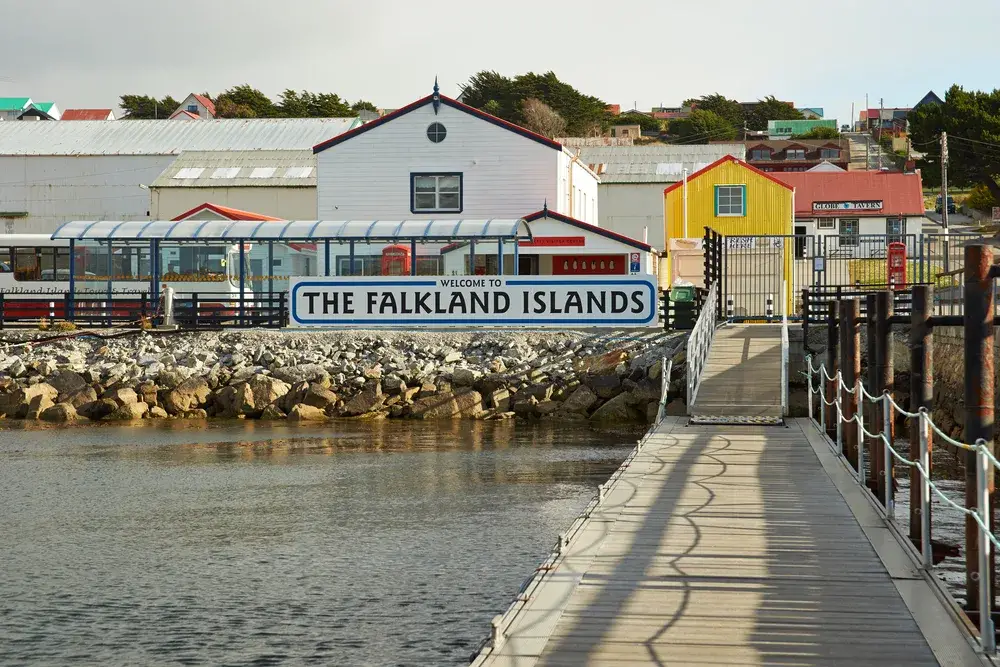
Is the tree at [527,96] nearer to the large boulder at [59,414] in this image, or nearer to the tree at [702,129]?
the tree at [702,129]

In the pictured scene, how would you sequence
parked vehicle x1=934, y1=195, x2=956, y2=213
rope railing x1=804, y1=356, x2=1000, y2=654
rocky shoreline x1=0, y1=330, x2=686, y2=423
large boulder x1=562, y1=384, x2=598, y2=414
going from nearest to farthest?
1. rope railing x1=804, y1=356, x2=1000, y2=654
2. large boulder x1=562, y1=384, x2=598, y2=414
3. rocky shoreline x1=0, y1=330, x2=686, y2=423
4. parked vehicle x1=934, y1=195, x2=956, y2=213

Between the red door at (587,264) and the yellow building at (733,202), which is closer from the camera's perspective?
the red door at (587,264)

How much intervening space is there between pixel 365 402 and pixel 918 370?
69.4ft

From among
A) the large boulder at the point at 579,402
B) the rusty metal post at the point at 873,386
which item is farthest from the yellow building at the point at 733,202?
the rusty metal post at the point at 873,386

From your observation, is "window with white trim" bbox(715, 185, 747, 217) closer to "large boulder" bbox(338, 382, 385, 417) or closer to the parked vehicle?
"large boulder" bbox(338, 382, 385, 417)

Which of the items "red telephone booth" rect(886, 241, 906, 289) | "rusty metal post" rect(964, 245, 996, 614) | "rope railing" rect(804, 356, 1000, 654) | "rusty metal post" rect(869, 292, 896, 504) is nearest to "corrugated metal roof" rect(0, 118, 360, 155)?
"red telephone booth" rect(886, 241, 906, 289)

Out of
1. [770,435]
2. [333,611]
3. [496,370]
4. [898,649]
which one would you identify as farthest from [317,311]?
[898,649]

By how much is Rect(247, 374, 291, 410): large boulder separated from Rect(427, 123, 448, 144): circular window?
17184 millimetres

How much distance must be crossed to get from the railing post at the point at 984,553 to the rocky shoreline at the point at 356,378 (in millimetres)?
21907

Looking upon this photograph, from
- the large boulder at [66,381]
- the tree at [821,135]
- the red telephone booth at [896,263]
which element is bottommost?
the large boulder at [66,381]

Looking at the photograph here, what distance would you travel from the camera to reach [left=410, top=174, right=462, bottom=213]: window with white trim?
4641 cm

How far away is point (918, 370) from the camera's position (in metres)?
11.1

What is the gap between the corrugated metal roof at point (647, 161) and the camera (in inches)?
2227

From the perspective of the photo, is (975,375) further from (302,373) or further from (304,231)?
(304,231)
